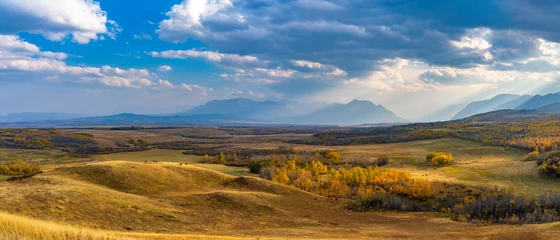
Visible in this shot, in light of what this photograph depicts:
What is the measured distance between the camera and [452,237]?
21.4 meters

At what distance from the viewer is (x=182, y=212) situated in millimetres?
25547

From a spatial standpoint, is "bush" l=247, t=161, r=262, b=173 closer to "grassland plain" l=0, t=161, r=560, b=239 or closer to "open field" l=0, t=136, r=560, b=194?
"open field" l=0, t=136, r=560, b=194

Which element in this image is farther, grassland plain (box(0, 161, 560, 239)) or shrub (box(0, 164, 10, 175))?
shrub (box(0, 164, 10, 175))

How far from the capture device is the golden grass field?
758 inches

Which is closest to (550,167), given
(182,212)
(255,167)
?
(255,167)

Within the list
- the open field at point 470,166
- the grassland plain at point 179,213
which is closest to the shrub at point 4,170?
the open field at point 470,166

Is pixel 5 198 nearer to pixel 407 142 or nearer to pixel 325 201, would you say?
pixel 325 201

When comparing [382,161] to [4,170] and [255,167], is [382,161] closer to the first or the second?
[255,167]

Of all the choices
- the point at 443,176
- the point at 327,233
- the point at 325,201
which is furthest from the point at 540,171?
the point at 327,233

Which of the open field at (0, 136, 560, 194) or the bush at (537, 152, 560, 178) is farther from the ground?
the bush at (537, 152, 560, 178)

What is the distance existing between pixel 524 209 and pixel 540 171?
25.9 metres

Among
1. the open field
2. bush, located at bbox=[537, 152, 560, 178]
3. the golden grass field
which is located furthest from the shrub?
bush, located at bbox=[537, 152, 560, 178]

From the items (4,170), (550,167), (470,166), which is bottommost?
(470,166)

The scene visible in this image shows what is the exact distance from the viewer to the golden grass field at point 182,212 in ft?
63.2
